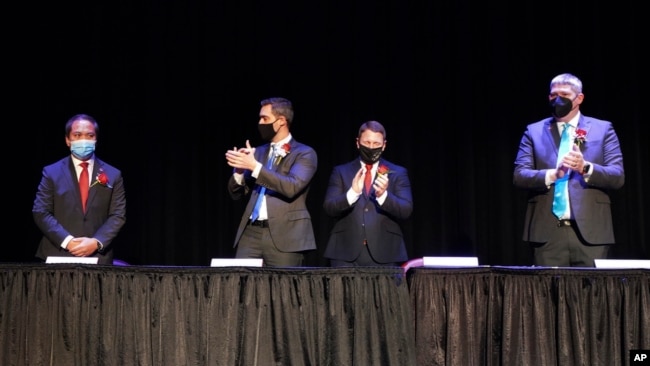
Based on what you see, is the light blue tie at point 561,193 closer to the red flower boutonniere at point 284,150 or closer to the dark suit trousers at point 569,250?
the dark suit trousers at point 569,250

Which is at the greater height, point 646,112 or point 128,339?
point 646,112

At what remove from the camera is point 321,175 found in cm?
683

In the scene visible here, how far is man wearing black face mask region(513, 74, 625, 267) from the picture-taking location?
179 inches

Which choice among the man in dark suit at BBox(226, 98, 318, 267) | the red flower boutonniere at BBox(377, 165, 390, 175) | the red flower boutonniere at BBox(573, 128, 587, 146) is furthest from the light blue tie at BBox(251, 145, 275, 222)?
the red flower boutonniere at BBox(573, 128, 587, 146)

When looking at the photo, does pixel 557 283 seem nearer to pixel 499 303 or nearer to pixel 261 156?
pixel 499 303

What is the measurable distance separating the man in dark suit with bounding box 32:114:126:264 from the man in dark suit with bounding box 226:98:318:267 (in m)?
0.87

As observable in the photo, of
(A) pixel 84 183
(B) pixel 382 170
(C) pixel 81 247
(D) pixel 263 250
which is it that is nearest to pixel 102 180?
(A) pixel 84 183

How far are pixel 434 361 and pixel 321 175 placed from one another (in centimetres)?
342

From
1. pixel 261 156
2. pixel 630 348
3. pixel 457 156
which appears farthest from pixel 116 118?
pixel 630 348

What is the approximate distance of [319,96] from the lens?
6848 millimetres

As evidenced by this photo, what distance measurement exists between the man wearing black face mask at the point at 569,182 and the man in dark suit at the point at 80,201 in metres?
2.63

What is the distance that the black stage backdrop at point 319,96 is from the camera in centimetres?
650

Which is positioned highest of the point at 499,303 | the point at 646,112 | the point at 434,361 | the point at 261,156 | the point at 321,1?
the point at 321,1

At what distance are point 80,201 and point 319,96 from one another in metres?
2.46
